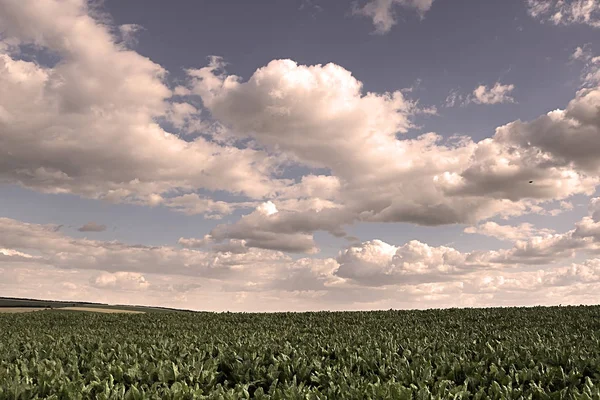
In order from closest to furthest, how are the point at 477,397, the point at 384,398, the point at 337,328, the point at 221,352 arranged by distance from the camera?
the point at 384,398 < the point at 477,397 < the point at 221,352 < the point at 337,328

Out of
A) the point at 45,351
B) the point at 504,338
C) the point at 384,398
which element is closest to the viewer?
the point at 384,398

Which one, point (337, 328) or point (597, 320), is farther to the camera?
point (597, 320)

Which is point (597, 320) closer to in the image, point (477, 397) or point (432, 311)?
point (432, 311)

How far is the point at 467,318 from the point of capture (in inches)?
1231

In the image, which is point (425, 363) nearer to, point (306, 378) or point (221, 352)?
point (306, 378)

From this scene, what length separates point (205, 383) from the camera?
430 inches

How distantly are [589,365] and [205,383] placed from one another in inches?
338

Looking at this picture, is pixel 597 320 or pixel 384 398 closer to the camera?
pixel 384 398

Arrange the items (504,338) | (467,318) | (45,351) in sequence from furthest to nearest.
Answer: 1. (467,318)
2. (504,338)
3. (45,351)

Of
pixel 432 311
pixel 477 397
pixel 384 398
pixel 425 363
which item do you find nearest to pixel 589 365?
pixel 425 363

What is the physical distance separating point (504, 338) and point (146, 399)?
1452 centimetres

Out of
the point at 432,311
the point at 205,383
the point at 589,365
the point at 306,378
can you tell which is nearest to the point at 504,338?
the point at 589,365

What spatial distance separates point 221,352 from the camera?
13.3 m

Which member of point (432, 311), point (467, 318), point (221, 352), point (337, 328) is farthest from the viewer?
point (432, 311)
